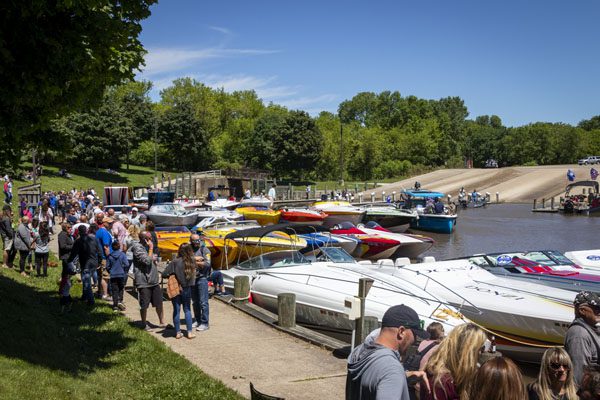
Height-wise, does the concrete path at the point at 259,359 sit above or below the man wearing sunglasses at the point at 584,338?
below

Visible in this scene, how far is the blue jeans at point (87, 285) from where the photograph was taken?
13.1 meters

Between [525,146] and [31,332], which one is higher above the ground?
[525,146]

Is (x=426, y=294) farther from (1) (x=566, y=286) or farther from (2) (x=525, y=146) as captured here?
(2) (x=525, y=146)

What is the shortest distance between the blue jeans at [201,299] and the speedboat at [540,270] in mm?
9389


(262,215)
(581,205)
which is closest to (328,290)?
(262,215)

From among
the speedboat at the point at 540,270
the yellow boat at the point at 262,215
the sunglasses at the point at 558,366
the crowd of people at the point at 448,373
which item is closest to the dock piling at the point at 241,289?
the speedboat at the point at 540,270

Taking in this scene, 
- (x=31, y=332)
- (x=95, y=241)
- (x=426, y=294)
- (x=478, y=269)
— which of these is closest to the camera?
(x=31, y=332)

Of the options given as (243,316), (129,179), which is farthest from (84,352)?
(129,179)

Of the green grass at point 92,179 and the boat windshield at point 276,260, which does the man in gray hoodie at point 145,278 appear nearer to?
the boat windshield at point 276,260

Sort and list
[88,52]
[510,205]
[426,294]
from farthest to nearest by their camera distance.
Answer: [510,205]
[426,294]
[88,52]

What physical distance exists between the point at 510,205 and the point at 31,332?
2445 inches

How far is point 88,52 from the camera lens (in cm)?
880

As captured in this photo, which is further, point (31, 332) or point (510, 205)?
point (510, 205)

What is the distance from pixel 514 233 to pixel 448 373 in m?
41.0
